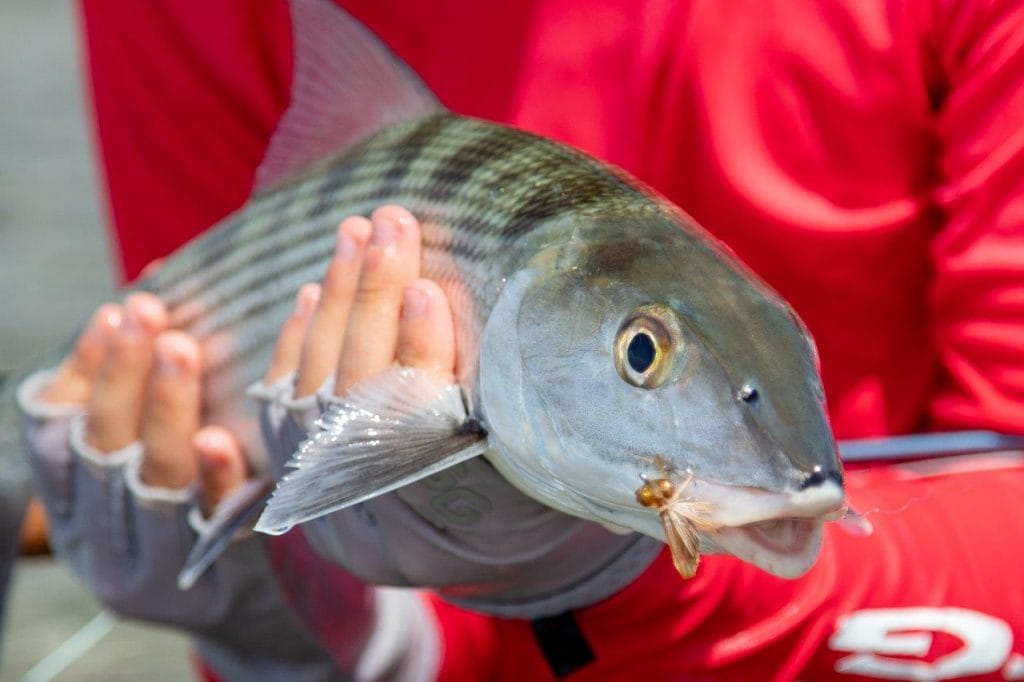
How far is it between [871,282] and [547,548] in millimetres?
618

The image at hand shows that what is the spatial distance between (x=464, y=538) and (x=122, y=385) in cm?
46

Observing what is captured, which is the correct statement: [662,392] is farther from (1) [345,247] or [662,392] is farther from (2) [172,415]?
(2) [172,415]

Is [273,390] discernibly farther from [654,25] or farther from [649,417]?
[654,25]

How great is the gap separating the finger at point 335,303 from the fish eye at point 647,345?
1.17 ft

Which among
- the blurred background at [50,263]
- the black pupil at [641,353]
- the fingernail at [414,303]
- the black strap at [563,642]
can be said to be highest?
the black pupil at [641,353]

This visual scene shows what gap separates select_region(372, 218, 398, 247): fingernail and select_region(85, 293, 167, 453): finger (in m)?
0.43

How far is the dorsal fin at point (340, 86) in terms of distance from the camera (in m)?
1.44

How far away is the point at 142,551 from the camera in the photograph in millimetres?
1633

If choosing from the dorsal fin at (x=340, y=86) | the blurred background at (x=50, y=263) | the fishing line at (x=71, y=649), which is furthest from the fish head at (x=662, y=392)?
the fishing line at (x=71, y=649)

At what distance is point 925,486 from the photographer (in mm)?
1584

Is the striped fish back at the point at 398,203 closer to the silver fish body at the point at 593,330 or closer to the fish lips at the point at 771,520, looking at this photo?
the silver fish body at the point at 593,330

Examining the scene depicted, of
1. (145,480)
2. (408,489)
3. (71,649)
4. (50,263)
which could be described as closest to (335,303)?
(408,489)

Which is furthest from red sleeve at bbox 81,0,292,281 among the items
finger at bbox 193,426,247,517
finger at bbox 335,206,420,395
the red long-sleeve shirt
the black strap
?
the black strap

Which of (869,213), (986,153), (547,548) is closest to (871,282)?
(869,213)
